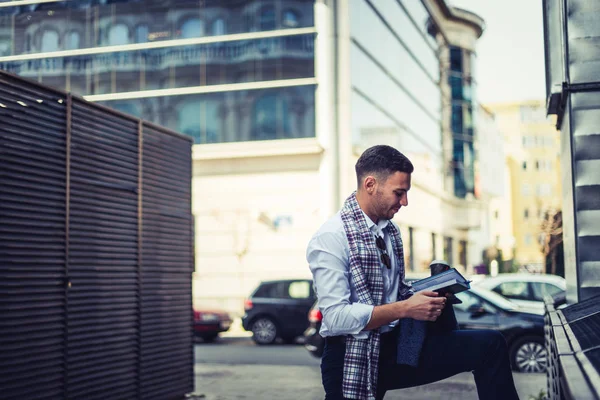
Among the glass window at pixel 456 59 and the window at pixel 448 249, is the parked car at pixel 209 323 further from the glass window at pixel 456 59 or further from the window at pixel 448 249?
the glass window at pixel 456 59

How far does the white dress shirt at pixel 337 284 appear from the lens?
3709mm

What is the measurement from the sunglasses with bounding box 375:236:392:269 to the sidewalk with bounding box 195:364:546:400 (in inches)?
235

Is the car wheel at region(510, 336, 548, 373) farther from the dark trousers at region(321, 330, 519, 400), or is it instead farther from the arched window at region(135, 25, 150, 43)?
the arched window at region(135, 25, 150, 43)

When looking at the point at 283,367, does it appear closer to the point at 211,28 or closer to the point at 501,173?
the point at 211,28

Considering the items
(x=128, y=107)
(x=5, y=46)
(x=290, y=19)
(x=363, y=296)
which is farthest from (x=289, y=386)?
(x=128, y=107)

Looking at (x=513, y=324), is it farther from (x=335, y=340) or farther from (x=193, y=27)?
(x=193, y=27)

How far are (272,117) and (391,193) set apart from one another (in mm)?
26400

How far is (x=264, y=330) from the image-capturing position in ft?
69.8

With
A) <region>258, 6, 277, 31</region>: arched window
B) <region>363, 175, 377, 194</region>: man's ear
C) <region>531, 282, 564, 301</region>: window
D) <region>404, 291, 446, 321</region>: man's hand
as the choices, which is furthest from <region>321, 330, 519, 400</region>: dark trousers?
<region>258, 6, 277, 31</region>: arched window

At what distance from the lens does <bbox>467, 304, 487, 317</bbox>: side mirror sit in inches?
537

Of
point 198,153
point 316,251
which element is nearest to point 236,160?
point 198,153

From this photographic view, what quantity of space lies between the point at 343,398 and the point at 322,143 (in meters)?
26.2

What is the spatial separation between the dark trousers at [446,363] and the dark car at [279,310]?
16.9 meters

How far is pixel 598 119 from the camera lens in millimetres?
6250
